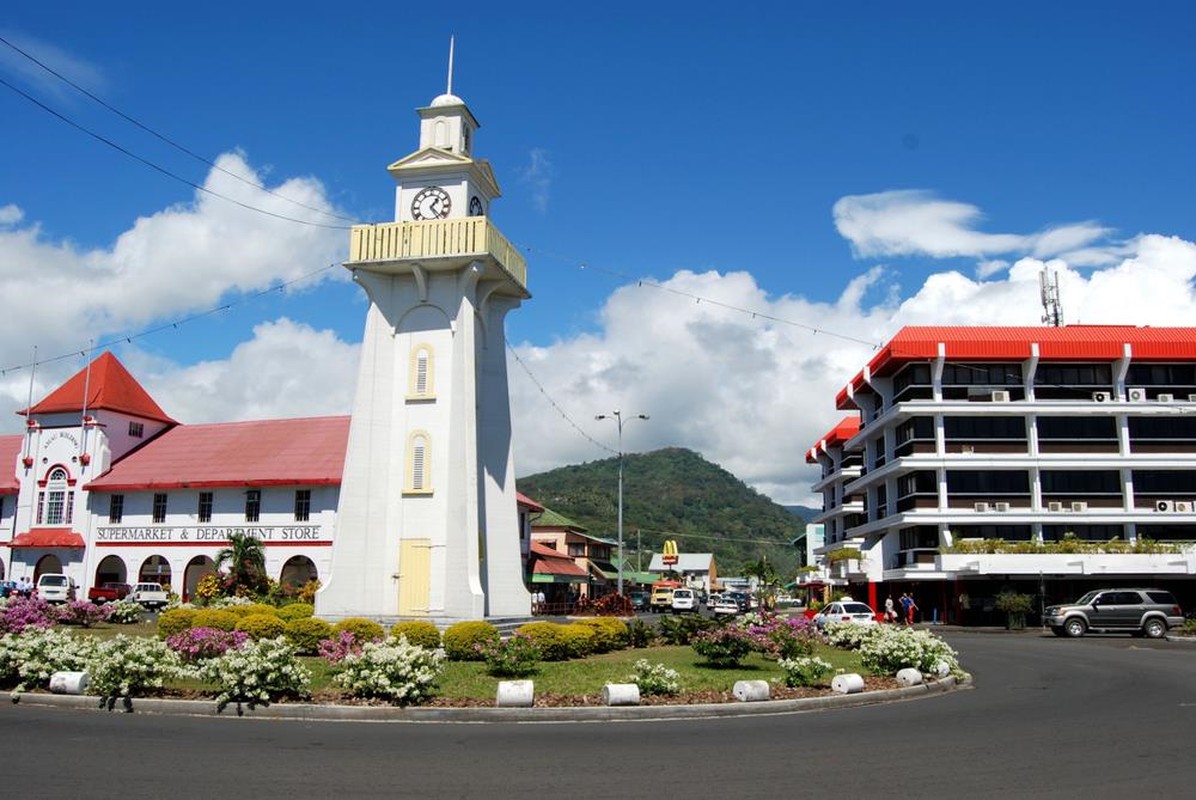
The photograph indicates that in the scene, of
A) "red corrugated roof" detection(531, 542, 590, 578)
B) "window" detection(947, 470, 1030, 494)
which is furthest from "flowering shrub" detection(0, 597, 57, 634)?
"window" detection(947, 470, 1030, 494)

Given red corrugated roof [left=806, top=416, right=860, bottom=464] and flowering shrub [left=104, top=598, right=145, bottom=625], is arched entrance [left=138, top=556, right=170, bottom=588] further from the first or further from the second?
red corrugated roof [left=806, top=416, right=860, bottom=464]

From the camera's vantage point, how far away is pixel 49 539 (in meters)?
49.7

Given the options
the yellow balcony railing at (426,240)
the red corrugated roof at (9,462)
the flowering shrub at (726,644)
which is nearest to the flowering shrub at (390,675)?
the flowering shrub at (726,644)

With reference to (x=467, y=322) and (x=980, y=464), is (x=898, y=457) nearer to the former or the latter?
(x=980, y=464)

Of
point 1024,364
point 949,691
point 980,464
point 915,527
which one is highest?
point 1024,364

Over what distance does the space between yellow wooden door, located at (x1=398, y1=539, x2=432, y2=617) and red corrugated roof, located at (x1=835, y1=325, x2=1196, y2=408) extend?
1156 inches

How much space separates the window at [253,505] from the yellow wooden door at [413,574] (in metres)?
21.1

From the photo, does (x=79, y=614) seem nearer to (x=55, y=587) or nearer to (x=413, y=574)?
(x=413, y=574)

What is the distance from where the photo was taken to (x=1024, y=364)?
49.6 meters

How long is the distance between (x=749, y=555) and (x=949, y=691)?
478 feet

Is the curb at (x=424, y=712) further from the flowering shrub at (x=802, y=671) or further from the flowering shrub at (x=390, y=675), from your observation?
the flowering shrub at (x=802, y=671)

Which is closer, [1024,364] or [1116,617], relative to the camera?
[1116,617]

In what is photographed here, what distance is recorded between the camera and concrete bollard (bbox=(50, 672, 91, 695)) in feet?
49.5

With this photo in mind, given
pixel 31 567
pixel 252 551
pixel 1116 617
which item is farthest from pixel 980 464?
pixel 31 567
